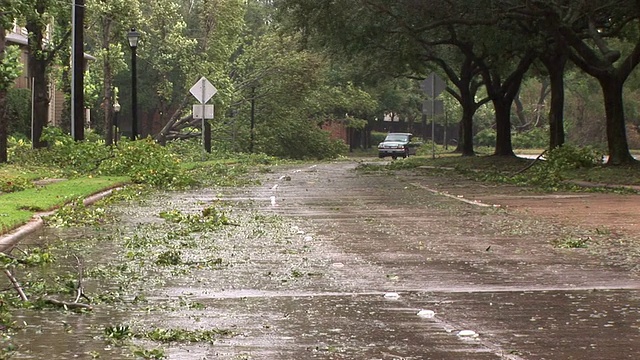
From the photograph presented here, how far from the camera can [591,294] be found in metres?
10.5

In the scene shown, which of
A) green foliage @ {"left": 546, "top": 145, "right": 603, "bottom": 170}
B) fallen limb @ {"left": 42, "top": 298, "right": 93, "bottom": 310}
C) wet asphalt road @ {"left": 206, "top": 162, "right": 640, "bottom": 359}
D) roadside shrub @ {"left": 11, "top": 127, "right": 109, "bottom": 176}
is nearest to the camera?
wet asphalt road @ {"left": 206, "top": 162, "right": 640, "bottom": 359}

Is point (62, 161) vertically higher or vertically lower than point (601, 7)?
lower

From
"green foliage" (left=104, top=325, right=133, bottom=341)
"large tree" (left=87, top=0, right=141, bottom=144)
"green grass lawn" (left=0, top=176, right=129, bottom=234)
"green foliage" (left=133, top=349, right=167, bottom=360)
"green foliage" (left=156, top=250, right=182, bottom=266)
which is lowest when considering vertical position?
"green foliage" (left=133, top=349, right=167, bottom=360)

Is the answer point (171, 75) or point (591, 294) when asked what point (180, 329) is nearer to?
point (591, 294)

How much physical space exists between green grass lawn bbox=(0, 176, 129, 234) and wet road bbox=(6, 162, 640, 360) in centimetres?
133

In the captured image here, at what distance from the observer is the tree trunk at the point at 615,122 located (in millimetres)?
34000

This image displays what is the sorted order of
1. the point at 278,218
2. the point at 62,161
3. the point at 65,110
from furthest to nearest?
the point at 65,110
the point at 62,161
the point at 278,218

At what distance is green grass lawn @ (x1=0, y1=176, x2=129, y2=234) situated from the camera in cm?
1742

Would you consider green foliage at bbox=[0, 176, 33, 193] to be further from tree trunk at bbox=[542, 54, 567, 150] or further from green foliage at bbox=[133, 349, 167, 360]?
tree trunk at bbox=[542, 54, 567, 150]

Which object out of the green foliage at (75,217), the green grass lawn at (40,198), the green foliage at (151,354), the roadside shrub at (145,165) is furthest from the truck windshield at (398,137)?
the green foliage at (151,354)

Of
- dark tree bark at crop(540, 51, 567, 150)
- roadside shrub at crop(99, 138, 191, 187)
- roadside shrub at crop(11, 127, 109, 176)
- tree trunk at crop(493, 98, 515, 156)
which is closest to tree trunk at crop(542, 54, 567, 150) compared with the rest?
dark tree bark at crop(540, 51, 567, 150)

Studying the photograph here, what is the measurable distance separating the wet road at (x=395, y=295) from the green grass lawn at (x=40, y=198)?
1332mm

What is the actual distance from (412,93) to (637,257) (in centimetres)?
7960

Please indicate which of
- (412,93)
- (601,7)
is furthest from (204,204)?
(412,93)
